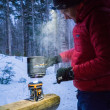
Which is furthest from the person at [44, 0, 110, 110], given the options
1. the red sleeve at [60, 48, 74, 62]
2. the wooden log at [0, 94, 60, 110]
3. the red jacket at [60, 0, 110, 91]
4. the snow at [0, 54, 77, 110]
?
the snow at [0, 54, 77, 110]

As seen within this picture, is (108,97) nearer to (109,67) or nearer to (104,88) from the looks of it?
(104,88)

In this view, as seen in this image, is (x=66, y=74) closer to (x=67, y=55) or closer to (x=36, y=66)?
(x=67, y=55)

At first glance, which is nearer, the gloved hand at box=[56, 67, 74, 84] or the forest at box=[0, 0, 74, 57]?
the gloved hand at box=[56, 67, 74, 84]

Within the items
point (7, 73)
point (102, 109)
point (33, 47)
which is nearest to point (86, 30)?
point (102, 109)

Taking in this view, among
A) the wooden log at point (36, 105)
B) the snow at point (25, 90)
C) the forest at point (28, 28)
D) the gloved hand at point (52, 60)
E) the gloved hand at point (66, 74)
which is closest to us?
the gloved hand at point (66, 74)

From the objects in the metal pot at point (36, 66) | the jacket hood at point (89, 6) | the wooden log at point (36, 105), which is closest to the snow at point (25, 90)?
the wooden log at point (36, 105)

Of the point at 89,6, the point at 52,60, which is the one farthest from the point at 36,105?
the point at 89,6

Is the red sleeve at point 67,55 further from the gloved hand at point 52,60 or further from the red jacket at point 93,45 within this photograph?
the red jacket at point 93,45

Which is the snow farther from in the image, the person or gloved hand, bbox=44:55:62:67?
the person

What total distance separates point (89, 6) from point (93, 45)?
30 cm

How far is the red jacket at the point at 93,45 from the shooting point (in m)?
0.95

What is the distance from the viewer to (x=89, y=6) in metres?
1.06

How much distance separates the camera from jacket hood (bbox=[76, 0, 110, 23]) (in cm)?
103

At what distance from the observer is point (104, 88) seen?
1.15 meters
